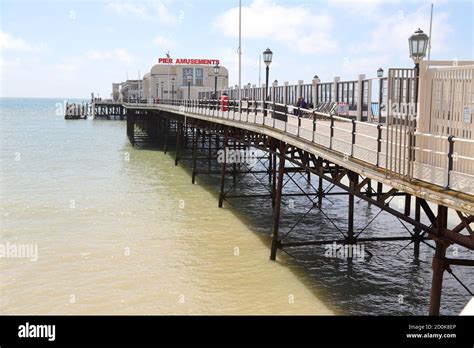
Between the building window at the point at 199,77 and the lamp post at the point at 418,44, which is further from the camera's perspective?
the building window at the point at 199,77

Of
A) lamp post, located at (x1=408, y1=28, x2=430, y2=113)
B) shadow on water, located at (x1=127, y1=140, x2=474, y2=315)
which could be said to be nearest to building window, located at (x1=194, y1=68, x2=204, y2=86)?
shadow on water, located at (x1=127, y1=140, x2=474, y2=315)

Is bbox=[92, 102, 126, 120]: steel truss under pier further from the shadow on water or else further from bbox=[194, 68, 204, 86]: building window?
the shadow on water

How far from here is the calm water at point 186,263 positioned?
11617mm

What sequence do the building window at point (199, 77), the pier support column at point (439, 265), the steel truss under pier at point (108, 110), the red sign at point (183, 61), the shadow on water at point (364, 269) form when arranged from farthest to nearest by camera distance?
the steel truss under pier at point (108, 110) → the red sign at point (183, 61) → the building window at point (199, 77) → the shadow on water at point (364, 269) → the pier support column at point (439, 265)

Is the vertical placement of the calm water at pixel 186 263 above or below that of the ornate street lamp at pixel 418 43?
below

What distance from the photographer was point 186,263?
14.4m

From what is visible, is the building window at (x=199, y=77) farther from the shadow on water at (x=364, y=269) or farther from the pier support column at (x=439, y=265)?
the pier support column at (x=439, y=265)

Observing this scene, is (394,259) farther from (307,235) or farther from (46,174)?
(46,174)

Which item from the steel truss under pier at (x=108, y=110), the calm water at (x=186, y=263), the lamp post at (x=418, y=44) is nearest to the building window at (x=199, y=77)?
the steel truss under pier at (x=108, y=110)

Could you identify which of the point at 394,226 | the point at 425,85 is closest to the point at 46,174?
the point at 394,226

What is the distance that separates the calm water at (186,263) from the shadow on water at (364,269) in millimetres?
27

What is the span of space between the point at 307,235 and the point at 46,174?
1948 centimetres

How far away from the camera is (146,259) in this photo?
14.7m

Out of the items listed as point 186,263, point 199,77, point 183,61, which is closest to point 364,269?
point 186,263
